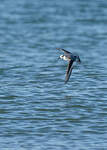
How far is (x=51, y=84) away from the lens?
15281mm

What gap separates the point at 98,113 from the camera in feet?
41.5

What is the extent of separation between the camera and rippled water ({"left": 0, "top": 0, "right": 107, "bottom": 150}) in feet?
36.6

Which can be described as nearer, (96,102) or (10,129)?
(10,129)

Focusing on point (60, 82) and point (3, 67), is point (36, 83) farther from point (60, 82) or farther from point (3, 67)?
point (3, 67)

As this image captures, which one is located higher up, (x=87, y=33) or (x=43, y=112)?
(x=87, y=33)

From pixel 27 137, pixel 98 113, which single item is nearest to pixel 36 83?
pixel 98 113

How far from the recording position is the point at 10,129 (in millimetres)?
11508

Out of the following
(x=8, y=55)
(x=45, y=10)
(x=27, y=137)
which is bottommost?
(x=27, y=137)

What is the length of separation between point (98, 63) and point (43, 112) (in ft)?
18.1

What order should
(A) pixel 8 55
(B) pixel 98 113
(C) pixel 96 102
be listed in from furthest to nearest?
1. (A) pixel 8 55
2. (C) pixel 96 102
3. (B) pixel 98 113

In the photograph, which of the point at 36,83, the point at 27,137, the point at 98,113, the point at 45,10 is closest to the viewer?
the point at 27,137

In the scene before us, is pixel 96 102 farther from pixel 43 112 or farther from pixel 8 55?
pixel 8 55

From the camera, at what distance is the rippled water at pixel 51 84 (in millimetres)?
11156

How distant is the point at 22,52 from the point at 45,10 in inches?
409
